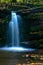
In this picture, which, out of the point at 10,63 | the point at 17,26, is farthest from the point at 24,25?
the point at 10,63

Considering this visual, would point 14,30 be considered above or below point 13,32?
above

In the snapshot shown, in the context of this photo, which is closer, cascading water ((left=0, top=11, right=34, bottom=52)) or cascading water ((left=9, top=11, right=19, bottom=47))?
cascading water ((left=0, top=11, right=34, bottom=52))

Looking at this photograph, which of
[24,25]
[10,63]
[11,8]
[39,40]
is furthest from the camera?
[11,8]

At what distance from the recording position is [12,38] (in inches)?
639

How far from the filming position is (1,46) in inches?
614

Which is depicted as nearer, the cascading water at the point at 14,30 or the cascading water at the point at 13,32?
the cascading water at the point at 13,32

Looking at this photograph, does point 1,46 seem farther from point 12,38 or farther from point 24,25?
point 24,25

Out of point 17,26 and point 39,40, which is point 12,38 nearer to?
point 17,26

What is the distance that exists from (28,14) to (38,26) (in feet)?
4.05

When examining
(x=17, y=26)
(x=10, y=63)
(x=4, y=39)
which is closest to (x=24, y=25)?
(x=17, y=26)

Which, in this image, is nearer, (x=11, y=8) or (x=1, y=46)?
(x=1, y=46)

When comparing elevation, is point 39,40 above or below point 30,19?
below

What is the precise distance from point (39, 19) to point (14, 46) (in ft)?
8.22

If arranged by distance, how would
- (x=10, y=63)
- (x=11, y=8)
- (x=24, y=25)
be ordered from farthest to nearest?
(x=11, y=8)
(x=24, y=25)
(x=10, y=63)
